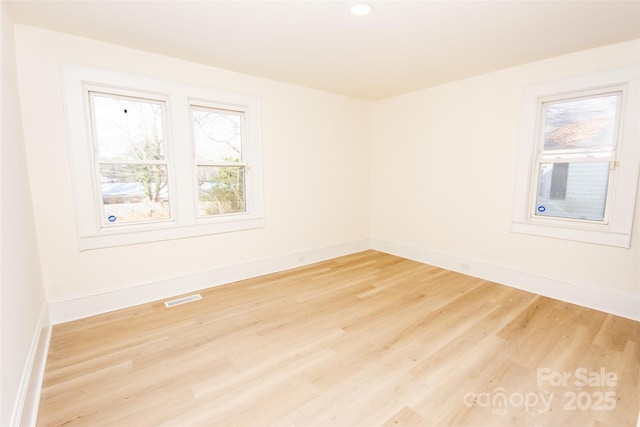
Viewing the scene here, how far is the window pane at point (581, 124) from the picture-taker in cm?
284

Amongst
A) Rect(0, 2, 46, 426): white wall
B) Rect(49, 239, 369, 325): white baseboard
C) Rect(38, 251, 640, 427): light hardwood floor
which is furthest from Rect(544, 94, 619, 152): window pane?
Rect(0, 2, 46, 426): white wall

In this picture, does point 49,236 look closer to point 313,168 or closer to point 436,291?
point 313,168

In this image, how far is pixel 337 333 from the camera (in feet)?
8.14

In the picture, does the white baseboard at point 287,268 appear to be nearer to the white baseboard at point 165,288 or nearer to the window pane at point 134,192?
the white baseboard at point 165,288

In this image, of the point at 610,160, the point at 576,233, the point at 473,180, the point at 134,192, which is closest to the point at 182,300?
the point at 134,192

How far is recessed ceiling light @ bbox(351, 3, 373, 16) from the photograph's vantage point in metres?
2.09

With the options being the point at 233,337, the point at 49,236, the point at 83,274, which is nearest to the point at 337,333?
the point at 233,337

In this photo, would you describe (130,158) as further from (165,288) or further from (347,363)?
(347,363)

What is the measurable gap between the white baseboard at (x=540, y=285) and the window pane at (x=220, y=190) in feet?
8.59

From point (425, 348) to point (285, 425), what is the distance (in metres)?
1.20

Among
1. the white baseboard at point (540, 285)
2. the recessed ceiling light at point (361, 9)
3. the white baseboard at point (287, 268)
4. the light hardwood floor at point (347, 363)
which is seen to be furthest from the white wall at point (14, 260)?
the white baseboard at point (540, 285)

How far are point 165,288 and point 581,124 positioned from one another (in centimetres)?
457

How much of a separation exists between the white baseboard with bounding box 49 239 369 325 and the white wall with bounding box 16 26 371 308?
6 cm

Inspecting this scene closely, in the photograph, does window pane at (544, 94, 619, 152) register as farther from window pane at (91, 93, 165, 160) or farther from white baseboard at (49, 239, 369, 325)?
window pane at (91, 93, 165, 160)
